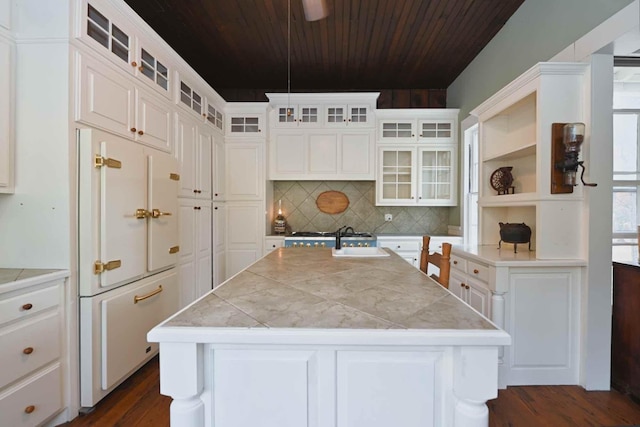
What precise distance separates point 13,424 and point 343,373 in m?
1.62

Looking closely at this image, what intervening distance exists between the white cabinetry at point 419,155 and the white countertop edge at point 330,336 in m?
3.36

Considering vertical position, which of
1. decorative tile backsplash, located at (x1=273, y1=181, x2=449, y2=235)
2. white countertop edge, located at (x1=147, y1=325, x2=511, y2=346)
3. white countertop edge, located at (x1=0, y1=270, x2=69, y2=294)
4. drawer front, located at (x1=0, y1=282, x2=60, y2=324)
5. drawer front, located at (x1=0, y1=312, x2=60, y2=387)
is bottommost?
drawer front, located at (x1=0, y1=312, x2=60, y2=387)

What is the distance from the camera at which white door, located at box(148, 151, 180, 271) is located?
2.15 m

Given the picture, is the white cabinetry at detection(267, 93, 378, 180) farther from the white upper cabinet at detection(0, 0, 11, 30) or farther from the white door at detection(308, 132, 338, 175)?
the white upper cabinet at detection(0, 0, 11, 30)

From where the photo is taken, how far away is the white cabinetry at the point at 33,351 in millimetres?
1352

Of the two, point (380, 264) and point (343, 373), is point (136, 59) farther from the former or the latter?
point (343, 373)

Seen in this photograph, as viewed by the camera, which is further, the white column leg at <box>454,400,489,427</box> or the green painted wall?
the green painted wall

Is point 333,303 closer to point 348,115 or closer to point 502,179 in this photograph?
point 502,179

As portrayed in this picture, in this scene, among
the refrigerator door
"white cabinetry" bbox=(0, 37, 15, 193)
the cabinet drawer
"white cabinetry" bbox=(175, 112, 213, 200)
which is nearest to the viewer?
"white cabinetry" bbox=(0, 37, 15, 193)

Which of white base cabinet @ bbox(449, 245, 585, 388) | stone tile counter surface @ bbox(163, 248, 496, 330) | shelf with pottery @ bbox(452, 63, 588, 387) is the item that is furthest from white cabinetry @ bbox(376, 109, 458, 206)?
stone tile counter surface @ bbox(163, 248, 496, 330)

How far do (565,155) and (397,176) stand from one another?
2205 millimetres

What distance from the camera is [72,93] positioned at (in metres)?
1.64

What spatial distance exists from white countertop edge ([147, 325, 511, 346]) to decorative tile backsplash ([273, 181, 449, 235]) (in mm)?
3594

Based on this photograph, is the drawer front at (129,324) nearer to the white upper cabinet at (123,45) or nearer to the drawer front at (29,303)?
the drawer front at (29,303)
